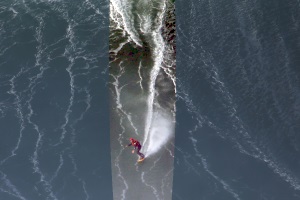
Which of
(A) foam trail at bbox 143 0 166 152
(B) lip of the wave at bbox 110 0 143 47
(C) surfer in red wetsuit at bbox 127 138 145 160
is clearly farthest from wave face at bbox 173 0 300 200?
(B) lip of the wave at bbox 110 0 143 47

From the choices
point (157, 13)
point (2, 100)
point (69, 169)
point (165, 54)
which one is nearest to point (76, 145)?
point (69, 169)

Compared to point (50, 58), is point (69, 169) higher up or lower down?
lower down

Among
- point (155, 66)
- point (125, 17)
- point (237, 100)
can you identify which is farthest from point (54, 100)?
point (237, 100)

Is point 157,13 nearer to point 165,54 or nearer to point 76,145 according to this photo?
point 165,54

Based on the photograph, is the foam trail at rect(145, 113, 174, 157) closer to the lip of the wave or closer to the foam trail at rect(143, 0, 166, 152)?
the foam trail at rect(143, 0, 166, 152)

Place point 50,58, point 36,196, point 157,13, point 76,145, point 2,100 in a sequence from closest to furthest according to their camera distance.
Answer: point 36,196 → point 76,145 → point 2,100 → point 50,58 → point 157,13

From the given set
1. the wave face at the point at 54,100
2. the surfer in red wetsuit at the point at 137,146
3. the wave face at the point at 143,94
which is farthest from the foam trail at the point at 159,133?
the wave face at the point at 54,100

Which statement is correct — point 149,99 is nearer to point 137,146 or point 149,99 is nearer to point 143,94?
point 143,94
